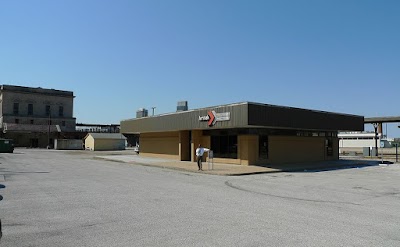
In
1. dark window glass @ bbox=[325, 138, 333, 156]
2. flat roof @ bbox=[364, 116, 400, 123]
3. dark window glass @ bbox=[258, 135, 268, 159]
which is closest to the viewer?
dark window glass @ bbox=[258, 135, 268, 159]

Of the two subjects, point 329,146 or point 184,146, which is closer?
point 184,146

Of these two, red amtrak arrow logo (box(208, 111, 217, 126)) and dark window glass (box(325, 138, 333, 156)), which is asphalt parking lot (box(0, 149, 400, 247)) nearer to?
red amtrak arrow logo (box(208, 111, 217, 126))

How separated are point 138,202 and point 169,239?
445 centimetres

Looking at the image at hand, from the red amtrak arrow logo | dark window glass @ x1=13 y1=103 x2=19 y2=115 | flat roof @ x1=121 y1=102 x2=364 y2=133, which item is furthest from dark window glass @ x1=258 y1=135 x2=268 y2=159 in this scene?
dark window glass @ x1=13 y1=103 x2=19 y2=115

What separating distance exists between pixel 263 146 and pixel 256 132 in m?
1.41

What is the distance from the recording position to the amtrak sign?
26.3 meters

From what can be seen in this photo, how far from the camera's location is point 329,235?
727cm

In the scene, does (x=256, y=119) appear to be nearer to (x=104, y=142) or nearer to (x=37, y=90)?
(x=104, y=142)

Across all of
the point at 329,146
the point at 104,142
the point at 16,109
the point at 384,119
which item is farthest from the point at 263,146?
the point at 16,109

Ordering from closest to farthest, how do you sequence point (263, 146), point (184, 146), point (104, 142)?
point (263, 146), point (184, 146), point (104, 142)

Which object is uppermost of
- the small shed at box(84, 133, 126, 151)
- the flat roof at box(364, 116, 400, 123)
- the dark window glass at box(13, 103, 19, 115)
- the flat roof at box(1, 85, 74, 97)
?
the flat roof at box(1, 85, 74, 97)

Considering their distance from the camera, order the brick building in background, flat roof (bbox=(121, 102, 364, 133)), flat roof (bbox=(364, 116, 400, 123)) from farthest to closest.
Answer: the brick building in background
flat roof (bbox=(364, 116, 400, 123))
flat roof (bbox=(121, 102, 364, 133))

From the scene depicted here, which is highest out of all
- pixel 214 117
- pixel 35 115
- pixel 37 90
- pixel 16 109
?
pixel 37 90

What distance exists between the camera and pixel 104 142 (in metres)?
75.7
